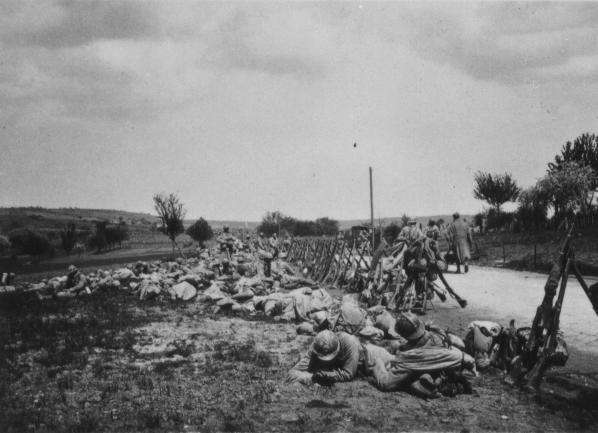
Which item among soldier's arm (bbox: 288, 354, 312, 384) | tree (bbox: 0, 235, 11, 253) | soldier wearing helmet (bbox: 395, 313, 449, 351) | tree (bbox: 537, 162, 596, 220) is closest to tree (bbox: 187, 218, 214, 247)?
tree (bbox: 0, 235, 11, 253)

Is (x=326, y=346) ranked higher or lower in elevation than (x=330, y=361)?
higher

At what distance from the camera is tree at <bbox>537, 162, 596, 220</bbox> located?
2286 cm

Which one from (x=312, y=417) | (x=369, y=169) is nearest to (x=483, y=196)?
(x=369, y=169)

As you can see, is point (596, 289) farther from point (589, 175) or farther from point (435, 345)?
point (589, 175)

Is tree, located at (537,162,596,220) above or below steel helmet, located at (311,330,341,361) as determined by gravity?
above

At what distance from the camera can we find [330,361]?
5750 millimetres

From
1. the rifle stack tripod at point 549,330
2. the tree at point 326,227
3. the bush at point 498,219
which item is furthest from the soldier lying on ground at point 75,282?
the tree at point 326,227

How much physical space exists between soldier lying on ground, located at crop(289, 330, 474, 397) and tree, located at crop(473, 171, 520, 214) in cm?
3014

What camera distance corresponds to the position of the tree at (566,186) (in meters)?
22.9

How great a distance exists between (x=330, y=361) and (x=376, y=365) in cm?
64

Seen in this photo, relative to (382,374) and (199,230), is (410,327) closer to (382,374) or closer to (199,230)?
(382,374)

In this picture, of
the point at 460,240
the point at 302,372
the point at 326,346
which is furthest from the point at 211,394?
the point at 460,240

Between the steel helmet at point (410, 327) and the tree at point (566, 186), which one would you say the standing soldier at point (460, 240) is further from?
the tree at point (566, 186)

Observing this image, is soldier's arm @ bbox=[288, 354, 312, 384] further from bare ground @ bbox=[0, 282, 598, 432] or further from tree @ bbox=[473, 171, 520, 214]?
tree @ bbox=[473, 171, 520, 214]
